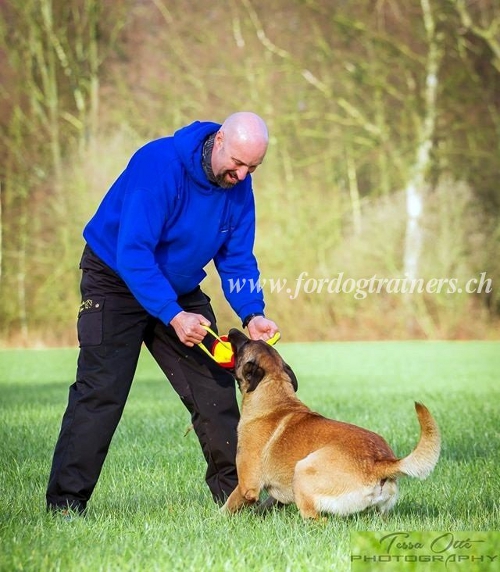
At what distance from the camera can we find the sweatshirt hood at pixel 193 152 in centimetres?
508

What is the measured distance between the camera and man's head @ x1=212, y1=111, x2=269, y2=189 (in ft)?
15.9

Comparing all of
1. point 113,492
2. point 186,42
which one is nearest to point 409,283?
point 186,42

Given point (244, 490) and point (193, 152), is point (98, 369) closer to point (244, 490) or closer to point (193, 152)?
point (244, 490)

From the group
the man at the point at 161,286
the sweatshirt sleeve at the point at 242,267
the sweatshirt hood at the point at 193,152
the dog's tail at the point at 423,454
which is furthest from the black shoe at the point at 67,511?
the sweatshirt hood at the point at 193,152

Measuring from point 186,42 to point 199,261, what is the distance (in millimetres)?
24189

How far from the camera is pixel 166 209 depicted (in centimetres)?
503

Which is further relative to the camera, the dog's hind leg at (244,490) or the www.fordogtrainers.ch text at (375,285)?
the www.fordogtrainers.ch text at (375,285)

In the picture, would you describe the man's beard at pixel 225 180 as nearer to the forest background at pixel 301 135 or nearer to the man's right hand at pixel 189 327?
the man's right hand at pixel 189 327

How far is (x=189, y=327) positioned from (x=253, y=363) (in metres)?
0.53

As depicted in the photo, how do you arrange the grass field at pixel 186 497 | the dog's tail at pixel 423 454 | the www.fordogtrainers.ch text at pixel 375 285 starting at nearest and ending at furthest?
the grass field at pixel 186 497, the dog's tail at pixel 423 454, the www.fordogtrainers.ch text at pixel 375 285

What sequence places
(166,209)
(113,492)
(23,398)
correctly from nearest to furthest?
(166,209)
(113,492)
(23,398)

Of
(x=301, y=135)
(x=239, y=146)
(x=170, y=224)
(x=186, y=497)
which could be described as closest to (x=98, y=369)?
(x=170, y=224)

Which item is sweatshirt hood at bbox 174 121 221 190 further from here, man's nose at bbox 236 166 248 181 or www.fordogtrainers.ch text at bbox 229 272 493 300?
www.fordogtrainers.ch text at bbox 229 272 493 300

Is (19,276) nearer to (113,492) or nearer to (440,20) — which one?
(440,20)
